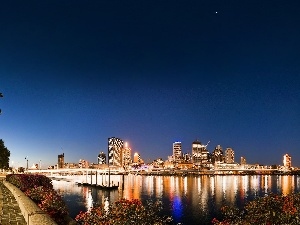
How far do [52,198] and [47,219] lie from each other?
11021mm

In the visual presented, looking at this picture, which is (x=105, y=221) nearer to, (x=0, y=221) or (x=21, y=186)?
(x=0, y=221)

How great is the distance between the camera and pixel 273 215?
16.9 meters

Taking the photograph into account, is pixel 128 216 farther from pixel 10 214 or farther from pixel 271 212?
pixel 10 214

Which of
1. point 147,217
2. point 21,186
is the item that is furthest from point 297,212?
point 21,186

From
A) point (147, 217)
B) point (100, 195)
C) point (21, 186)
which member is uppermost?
point (147, 217)

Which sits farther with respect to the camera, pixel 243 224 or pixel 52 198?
pixel 52 198

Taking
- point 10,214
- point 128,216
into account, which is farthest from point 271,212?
point 10,214

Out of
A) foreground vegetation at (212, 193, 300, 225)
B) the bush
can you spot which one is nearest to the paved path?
the bush

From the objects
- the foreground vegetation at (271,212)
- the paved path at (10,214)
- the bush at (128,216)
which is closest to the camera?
the bush at (128,216)

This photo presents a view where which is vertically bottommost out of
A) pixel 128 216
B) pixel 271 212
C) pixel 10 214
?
pixel 10 214

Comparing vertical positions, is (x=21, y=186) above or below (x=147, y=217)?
below

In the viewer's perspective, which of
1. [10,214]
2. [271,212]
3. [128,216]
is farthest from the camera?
[10,214]

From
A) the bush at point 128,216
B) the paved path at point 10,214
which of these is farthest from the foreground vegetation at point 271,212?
the paved path at point 10,214

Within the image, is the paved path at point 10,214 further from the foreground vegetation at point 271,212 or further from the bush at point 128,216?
the foreground vegetation at point 271,212
